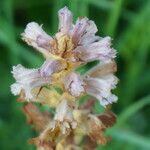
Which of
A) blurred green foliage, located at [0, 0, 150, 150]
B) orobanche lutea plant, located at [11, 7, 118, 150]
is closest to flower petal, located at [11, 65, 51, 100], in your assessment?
orobanche lutea plant, located at [11, 7, 118, 150]

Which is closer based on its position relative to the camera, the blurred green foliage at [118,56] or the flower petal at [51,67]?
the flower petal at [51,67]

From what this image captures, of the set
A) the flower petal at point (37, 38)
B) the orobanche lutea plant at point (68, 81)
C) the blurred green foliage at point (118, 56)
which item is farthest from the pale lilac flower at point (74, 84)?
the blurred green foliage at point (118, 56)

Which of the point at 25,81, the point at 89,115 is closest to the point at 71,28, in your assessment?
the point at 25,81

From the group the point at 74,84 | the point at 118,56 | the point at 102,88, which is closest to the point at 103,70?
the point at 102,88

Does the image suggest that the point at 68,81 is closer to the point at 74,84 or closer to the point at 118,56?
the point at 74,84

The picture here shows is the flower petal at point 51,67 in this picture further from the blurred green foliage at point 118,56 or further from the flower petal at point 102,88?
the blurred green foliage at point 118,56

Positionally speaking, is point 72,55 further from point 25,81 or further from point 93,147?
point 93,147
